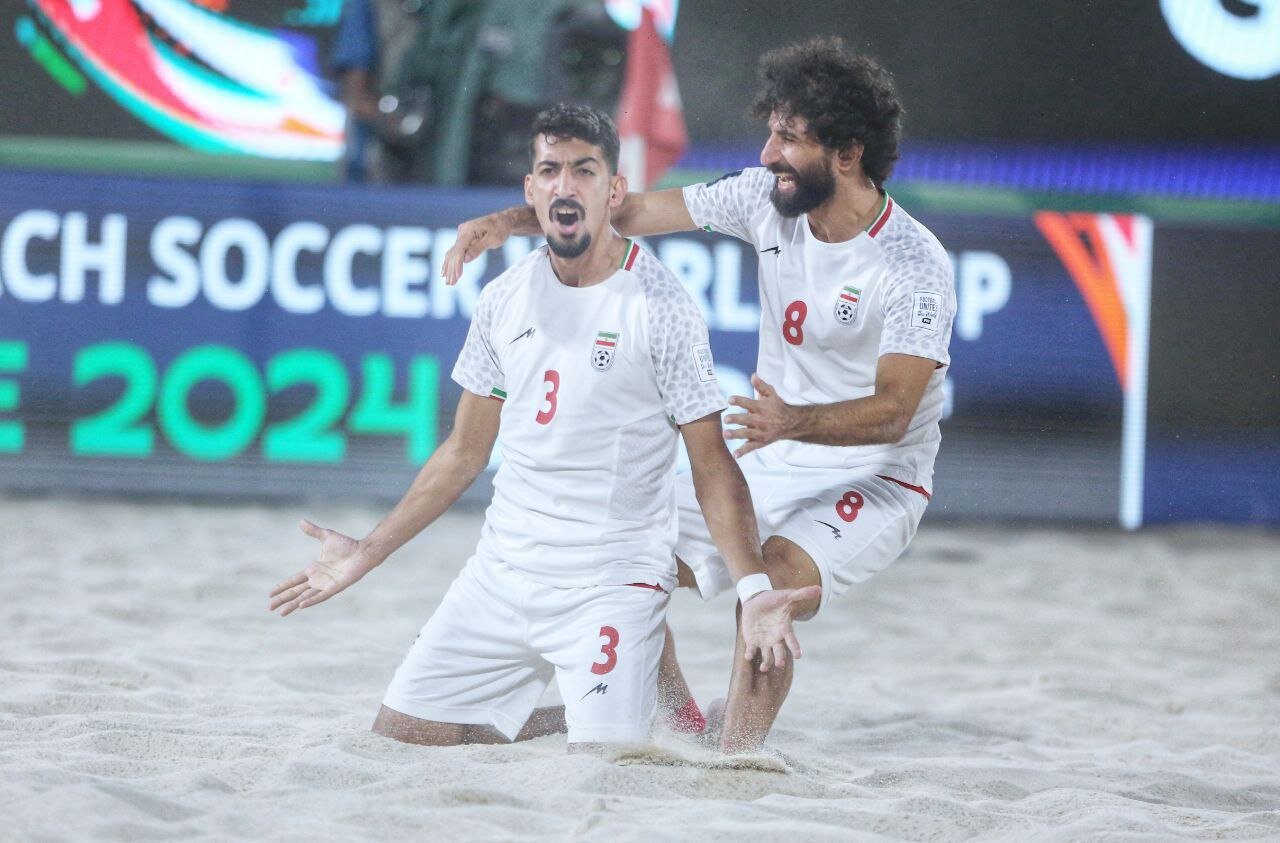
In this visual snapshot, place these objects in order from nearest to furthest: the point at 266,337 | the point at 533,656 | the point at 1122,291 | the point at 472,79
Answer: the point at 533,656, the point at 266,337, the point at 1122,291, the point at 472,79

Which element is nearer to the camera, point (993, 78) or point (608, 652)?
point (608, 652)

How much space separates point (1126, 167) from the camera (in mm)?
8234

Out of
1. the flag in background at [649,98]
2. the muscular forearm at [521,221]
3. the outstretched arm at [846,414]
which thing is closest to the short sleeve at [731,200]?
the muscular forearm at [521,221]

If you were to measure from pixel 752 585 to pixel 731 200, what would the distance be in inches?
50.0

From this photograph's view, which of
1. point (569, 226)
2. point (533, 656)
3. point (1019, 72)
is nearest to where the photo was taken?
point (569, 226)

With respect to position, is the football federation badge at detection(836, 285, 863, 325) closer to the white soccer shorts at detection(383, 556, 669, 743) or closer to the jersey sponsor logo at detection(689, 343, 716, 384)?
the jersey sponsor logo at detection(689, 343, 716, 384)

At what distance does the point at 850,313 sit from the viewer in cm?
396

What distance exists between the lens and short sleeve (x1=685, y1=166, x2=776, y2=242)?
4234 mm

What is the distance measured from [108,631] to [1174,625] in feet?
13.1

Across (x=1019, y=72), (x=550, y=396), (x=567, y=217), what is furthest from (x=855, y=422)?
(x=1019, y=72)

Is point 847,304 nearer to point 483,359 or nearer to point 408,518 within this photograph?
point 483,359

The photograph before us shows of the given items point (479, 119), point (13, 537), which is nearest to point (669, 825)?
point (13, 537)

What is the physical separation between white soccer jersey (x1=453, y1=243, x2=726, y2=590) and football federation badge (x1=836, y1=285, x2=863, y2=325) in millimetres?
481

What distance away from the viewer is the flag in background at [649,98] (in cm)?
808
